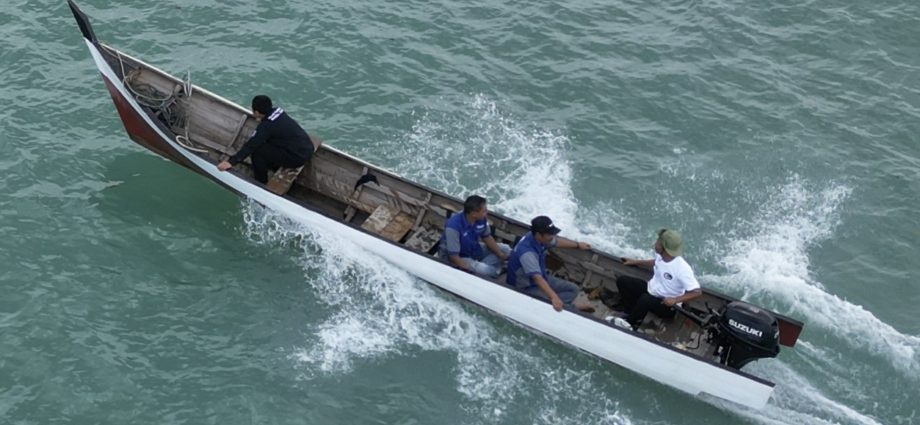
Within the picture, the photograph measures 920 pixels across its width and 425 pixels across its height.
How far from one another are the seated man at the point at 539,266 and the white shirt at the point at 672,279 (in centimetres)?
122

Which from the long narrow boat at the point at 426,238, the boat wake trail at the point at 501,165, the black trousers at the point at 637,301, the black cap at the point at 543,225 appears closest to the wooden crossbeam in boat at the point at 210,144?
the long narrow boat at the point at 426,238

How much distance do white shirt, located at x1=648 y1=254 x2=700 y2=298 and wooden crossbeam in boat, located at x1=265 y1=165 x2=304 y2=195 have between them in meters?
6.22

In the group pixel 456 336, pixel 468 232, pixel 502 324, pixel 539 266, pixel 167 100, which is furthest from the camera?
pixel 167 100

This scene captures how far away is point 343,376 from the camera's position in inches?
508

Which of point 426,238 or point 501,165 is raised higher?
point 501,165

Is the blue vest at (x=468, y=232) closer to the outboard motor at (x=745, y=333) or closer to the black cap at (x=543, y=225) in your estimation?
the black cap at (x=543, y=225)

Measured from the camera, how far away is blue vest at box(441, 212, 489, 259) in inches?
520

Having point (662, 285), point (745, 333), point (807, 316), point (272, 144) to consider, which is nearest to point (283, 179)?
point (272, 144)

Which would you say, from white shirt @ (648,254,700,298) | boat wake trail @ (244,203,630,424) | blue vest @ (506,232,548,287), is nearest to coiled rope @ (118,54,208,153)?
boat wake trail @ (244,203,630,424)

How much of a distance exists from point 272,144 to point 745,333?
26.2 ft

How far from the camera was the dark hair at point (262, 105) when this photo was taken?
46.5 ft

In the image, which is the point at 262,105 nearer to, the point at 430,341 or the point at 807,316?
the point at 430,341

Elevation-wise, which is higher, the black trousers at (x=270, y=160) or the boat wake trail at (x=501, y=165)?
the boat wake trail at (x=501, y=165)

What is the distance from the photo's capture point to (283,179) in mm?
15078
